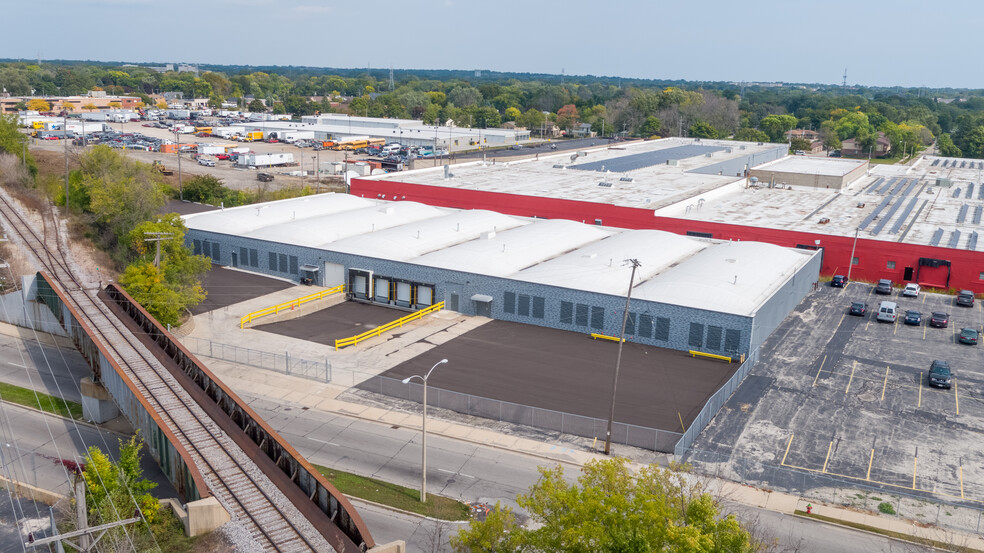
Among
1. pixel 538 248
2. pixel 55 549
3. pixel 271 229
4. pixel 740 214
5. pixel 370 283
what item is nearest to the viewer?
pixel 55 549

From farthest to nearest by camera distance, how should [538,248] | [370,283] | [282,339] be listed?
[538,248] < [370,283] < [282,339]

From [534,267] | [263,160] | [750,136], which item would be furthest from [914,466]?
[750,136]

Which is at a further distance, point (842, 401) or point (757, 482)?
point (842, 401)

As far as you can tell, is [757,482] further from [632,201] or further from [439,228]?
[632,201]

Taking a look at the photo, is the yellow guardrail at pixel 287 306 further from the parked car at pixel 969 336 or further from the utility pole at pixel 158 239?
the parked car at pixel 969 336

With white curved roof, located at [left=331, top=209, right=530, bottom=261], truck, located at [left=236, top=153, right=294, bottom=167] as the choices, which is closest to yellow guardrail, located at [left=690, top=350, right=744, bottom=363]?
white curved roof, located at [left=331, top=209, right=530, bottom=261]

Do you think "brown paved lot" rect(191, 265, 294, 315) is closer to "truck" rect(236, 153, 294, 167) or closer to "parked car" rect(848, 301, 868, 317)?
"parked car" rect(848, 301, 868, 317)

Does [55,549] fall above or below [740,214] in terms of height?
below

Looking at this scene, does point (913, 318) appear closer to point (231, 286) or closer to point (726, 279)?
point (726, 279)

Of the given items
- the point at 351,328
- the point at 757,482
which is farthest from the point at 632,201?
the point at 757,482
